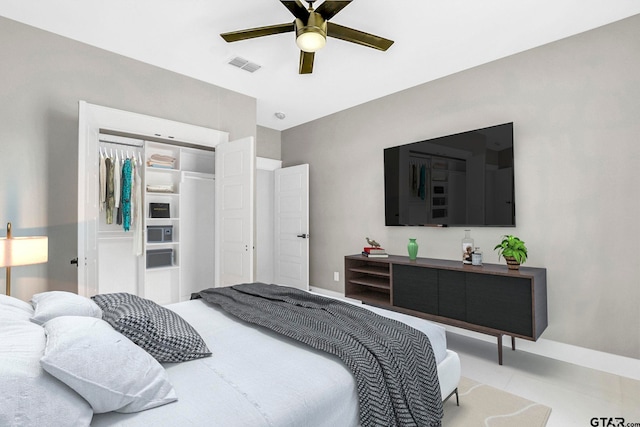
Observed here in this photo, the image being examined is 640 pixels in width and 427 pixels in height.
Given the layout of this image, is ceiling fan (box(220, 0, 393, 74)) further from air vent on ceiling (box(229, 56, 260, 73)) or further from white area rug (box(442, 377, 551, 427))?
white area rug (box(442, 377, 551, 427))

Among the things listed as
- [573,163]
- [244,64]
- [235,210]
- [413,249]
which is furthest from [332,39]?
[573,163]

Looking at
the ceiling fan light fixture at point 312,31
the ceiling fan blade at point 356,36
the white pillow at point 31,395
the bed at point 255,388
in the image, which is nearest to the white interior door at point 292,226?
the ceiling fan blade at point 356,36

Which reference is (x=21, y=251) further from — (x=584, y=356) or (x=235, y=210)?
(x=584, y=356)

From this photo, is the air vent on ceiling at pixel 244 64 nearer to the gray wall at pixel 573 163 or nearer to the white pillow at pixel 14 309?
the gray wall at pixel 573 163

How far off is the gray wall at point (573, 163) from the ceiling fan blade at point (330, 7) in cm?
197

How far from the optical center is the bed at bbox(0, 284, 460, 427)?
1.03 meters

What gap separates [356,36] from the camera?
2363 millimetres

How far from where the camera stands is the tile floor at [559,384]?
204 centimetres

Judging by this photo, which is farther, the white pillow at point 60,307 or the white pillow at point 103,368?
the white pillow at point 60,307

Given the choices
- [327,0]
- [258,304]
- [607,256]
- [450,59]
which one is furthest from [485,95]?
[258,304]

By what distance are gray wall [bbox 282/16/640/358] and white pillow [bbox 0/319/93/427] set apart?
130 inches

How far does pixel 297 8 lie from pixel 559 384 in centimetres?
309

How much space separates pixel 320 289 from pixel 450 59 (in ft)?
11.0

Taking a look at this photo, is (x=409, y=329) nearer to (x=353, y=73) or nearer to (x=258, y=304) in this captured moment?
(x=258, y=304)
